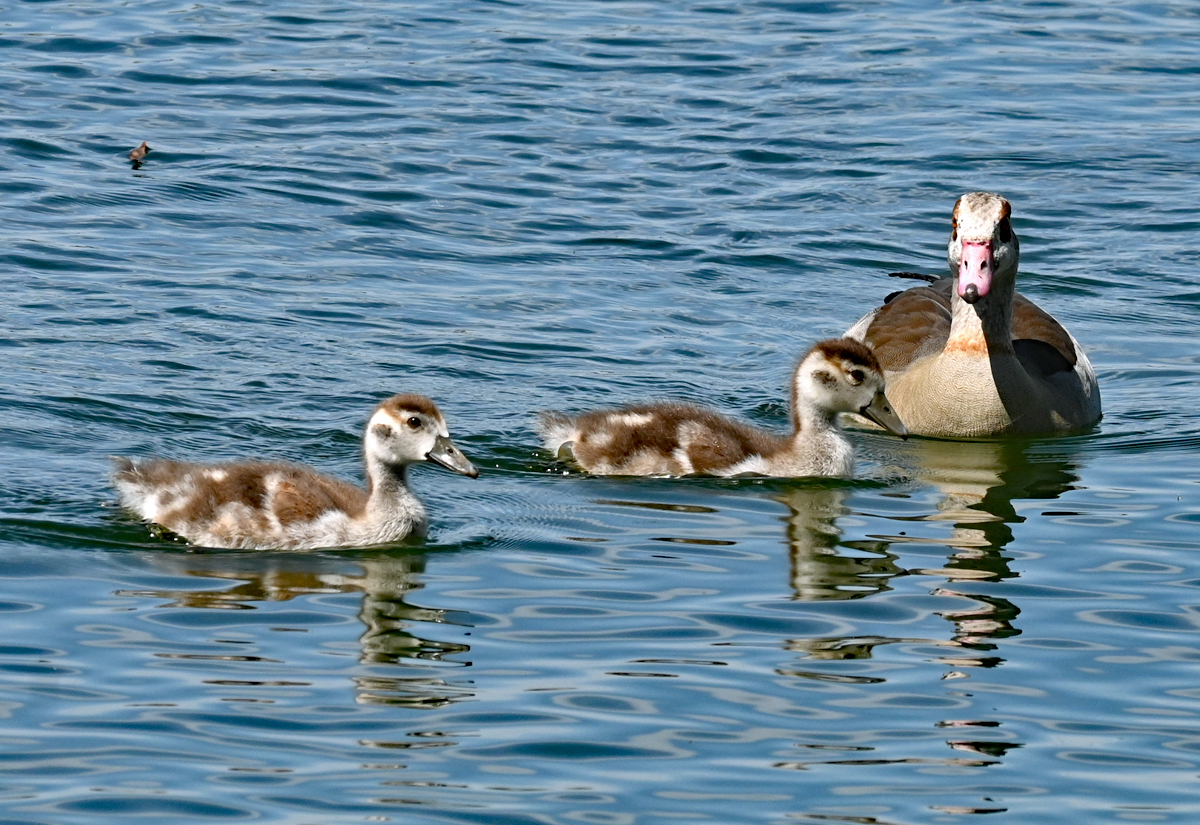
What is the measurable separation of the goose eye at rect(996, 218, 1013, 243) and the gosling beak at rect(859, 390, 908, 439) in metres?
1.35

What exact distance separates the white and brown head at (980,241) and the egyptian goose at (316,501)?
141 inches

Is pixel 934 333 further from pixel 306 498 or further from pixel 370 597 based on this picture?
pixel 370 597

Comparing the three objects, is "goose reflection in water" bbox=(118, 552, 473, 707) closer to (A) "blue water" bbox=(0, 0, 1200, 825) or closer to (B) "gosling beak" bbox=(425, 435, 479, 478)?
(A) "blue water" bbox=(0, 0, 1200, 825)

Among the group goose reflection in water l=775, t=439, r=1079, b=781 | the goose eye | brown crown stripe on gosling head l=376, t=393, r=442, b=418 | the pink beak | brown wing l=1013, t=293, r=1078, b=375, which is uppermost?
the goose eye


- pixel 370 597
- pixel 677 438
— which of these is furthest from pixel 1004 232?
pixel 370 597

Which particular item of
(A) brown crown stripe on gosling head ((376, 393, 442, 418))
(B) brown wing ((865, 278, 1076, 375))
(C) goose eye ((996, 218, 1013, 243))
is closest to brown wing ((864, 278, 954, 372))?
(B) brown wing ((865, 278, 1076, 375))

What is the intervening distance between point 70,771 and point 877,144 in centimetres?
1437

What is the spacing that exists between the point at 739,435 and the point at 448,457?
196cm

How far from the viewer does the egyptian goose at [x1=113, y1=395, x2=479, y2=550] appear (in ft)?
33.1

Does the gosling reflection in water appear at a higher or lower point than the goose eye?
lower

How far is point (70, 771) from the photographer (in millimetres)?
7273

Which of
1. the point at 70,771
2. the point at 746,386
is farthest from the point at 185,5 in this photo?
the point at 70,771

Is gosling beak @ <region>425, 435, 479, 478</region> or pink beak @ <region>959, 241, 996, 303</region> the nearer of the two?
gosling beak @ <region>425, 435, 479, 478</region>

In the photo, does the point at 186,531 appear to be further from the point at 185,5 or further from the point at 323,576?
the point at 185,5
